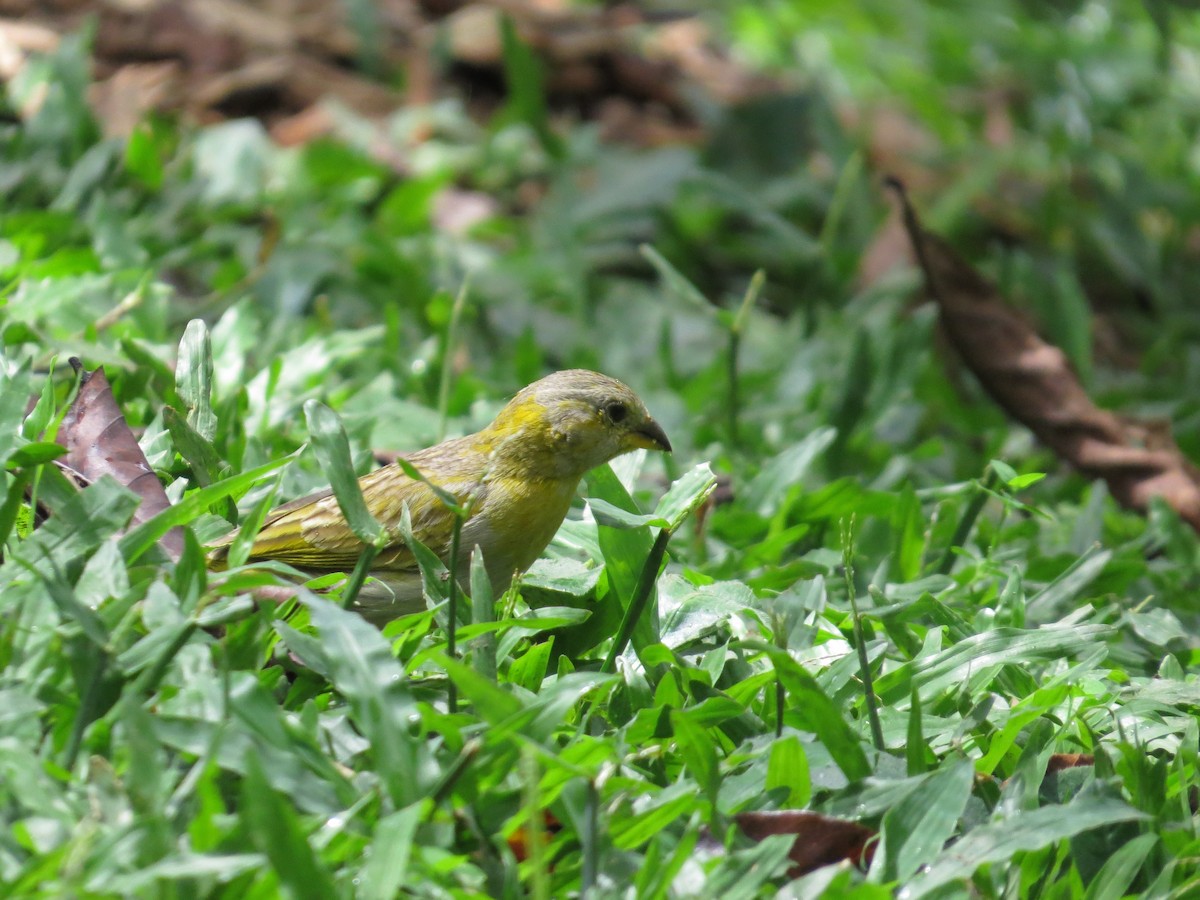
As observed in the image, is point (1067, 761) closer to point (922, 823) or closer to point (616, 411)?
point (922, 823)

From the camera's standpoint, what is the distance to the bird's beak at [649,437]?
3.36 metres

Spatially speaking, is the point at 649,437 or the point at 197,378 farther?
the point at 649,437

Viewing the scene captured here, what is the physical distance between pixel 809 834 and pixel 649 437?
131 cm

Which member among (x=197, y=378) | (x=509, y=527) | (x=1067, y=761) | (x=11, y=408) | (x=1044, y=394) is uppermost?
(x=11, y=408)

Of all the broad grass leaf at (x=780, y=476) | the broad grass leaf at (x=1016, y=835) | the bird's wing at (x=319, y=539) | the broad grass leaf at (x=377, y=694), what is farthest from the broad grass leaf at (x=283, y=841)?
the broad grass leaf at (x=780, y=476)

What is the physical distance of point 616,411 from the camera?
3314 millimetres

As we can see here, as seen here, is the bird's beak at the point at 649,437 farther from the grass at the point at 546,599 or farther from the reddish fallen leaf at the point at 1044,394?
the reddish fallen leaf at the point at 1044,394

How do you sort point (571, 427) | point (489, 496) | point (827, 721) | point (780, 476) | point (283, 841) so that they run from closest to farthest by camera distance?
point (283, 841) < point (827, 721) < point (489, 496) < point (571, 427) < point (780, 476)

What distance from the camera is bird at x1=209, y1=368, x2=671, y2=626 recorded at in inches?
119

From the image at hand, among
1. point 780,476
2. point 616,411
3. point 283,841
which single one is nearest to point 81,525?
point 283,841

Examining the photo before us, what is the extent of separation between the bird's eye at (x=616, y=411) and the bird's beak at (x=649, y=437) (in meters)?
0.05

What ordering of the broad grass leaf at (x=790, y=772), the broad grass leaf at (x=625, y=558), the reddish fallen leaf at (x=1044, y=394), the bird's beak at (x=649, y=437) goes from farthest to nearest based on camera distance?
the reddish fallen leaf at (x=1044, y=394)
the bird's beak at (x=649, y=437)
the broad grass leaf at (x=625, y=558)
the broad grass leaf at (x=790, y=772)

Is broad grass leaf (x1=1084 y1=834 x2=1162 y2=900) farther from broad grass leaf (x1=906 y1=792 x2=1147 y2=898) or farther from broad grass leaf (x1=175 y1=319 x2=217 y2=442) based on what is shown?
broad grass leaf (x1=175 y1=319 x2=217 y2=442)

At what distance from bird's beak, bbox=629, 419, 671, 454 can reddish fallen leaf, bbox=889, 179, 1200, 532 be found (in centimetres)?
128
